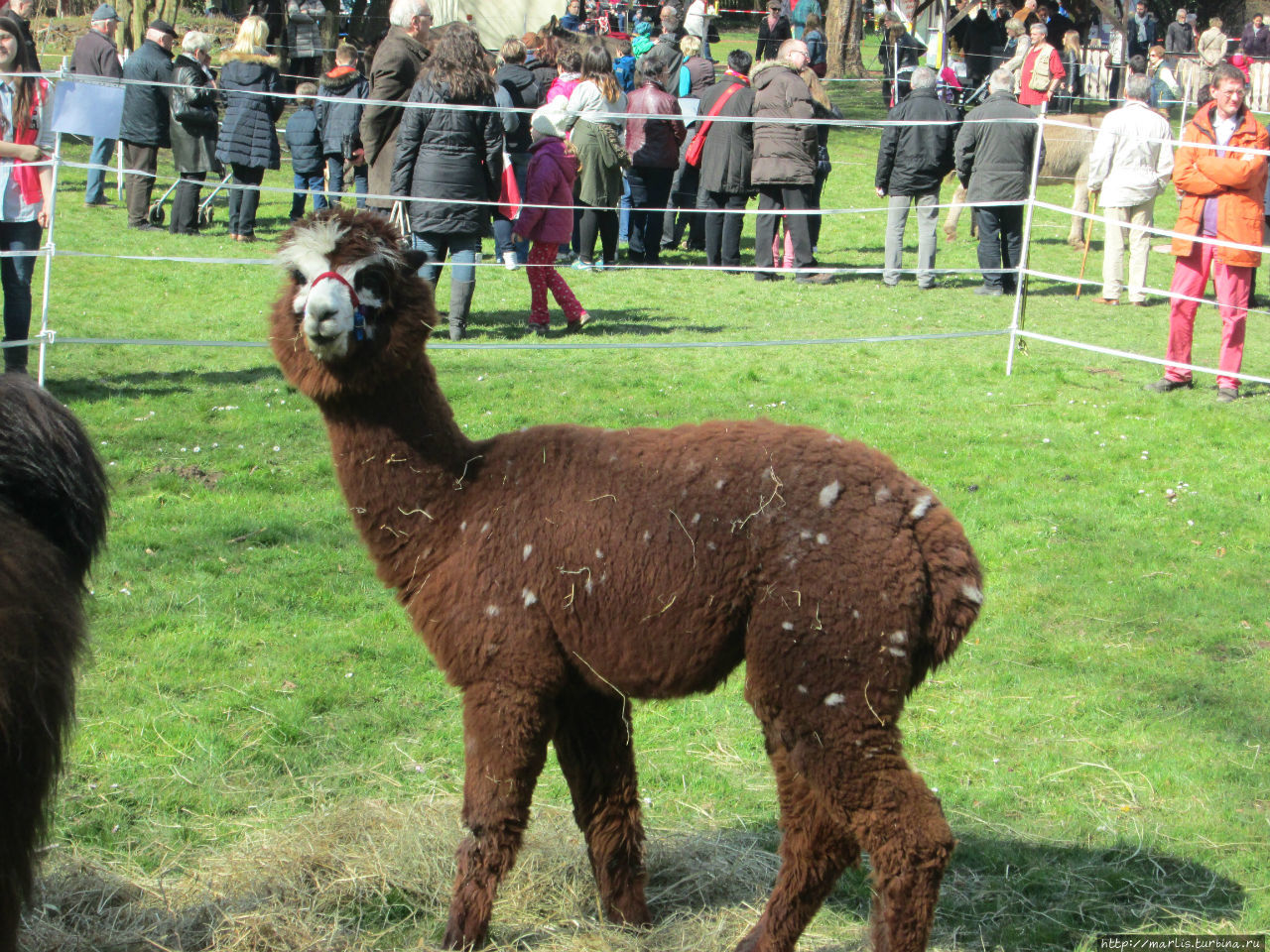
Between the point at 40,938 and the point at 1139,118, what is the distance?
1239cm

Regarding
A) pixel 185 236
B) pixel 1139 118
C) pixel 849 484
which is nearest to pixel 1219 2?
pixel 1139 118

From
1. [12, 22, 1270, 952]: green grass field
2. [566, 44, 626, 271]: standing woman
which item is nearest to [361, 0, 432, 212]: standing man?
[566, 44, 626, 271]: standing woman

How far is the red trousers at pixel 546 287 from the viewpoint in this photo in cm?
1049

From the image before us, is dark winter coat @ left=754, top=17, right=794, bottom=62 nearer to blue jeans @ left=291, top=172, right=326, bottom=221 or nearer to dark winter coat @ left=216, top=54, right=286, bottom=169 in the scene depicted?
blue jeans @ left=291, top=172, right=326, bottom=221

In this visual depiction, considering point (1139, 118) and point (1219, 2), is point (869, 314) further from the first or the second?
point (1219, 2)

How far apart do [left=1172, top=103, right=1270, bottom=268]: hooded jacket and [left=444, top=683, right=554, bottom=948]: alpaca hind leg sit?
8.01 m

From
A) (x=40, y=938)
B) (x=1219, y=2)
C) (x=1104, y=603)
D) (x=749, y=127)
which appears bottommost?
(x=40, y=938)

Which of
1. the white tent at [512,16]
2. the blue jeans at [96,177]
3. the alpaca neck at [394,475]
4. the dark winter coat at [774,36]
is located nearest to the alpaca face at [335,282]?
the alpaca neck at [394,475]

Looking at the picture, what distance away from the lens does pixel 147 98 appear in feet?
45.9

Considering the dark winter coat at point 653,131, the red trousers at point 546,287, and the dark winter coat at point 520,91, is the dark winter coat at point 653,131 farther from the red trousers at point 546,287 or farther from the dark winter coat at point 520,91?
the red trousers at point 546,287

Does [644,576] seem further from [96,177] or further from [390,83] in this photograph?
[96,177]

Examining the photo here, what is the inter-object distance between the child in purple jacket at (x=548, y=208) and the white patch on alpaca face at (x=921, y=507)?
25.3ft

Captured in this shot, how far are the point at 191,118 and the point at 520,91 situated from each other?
398 cm

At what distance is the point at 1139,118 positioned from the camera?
1238 centimetres
